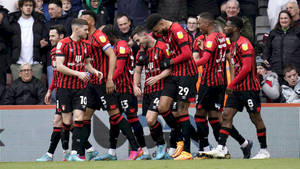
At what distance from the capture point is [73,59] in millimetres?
10578

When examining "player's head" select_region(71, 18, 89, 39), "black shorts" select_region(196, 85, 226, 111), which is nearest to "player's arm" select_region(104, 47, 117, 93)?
"player's head" select_region(71, 18, 89, 39)

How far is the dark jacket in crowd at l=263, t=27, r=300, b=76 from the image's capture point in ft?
44.4

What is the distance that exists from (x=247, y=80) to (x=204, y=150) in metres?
1.46

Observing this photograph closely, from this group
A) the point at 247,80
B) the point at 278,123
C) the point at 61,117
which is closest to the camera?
the point at 247,80

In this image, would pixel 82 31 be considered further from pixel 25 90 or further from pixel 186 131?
pixel 25 90

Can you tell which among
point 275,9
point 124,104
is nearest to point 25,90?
point 124,104

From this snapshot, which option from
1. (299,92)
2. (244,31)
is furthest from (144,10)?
(299,92)

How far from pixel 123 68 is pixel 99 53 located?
71 centimetres

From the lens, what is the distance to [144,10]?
14.5 metres

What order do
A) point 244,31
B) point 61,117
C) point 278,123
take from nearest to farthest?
1. point 61,117
2. point 278,123
3. point 244,31

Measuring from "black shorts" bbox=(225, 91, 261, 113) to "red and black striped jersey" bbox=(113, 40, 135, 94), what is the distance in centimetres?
194

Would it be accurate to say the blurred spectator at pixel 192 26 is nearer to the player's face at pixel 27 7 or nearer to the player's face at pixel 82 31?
the player's face at pixel 27 7

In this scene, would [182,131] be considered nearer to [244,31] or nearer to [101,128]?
[101,128]

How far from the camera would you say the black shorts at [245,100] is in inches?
412
